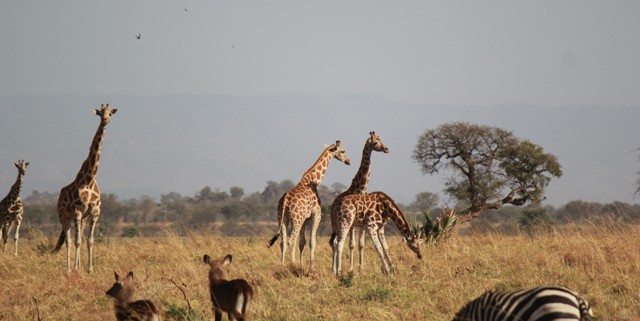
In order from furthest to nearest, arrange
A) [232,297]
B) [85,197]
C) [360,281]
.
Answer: [85,197]
[360,281]
[232,297]

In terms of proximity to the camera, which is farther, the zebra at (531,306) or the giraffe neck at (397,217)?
the giraffe neck at (397,217)

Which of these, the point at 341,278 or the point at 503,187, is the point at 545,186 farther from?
the point at 341,278

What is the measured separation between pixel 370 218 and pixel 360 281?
173cm

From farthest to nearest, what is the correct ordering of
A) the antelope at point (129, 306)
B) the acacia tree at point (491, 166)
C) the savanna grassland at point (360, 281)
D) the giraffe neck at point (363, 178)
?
the acacia tree at point (491, 166) → the giraffe neck at point (363, 178) → the savanna grassland at point (360, 281) → the antelope at point (129, 306)

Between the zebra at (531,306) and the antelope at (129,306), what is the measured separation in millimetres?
3307

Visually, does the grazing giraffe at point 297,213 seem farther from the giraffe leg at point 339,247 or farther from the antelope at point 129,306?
the antelope at point 129,306

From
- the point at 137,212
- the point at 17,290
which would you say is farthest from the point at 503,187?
the point at 137,212

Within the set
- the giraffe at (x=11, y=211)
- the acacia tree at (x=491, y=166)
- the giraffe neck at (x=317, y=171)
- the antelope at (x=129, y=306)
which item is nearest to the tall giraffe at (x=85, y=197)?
the giraffe neck at (x=317, y=171)

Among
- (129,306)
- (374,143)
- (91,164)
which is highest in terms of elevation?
(374,143)

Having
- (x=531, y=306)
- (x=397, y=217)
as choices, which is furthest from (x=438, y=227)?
(x=531, y=306)

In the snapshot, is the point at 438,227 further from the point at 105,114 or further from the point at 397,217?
the point at 105,114

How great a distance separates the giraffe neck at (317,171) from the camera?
1466 centimetres

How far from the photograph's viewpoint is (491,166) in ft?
114

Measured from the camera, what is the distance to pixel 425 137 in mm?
35844
